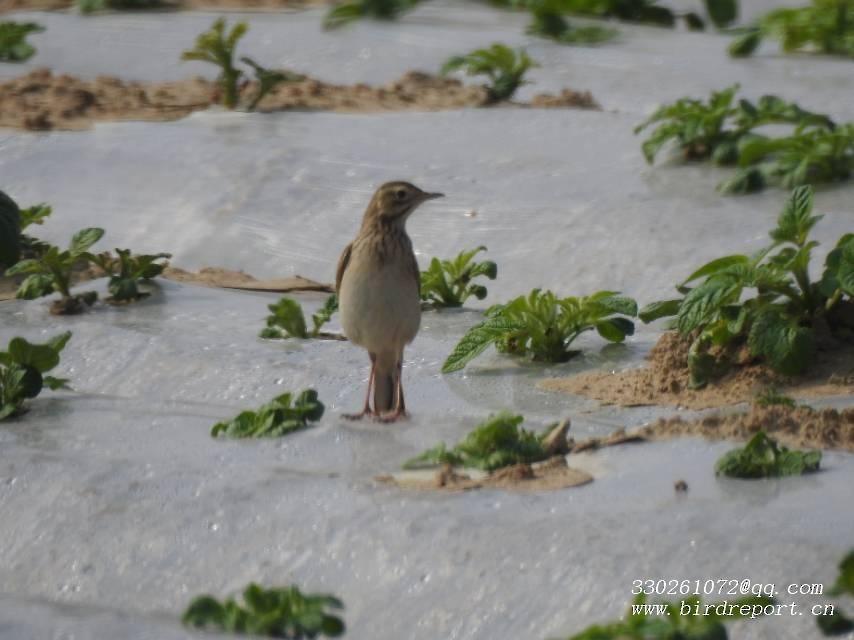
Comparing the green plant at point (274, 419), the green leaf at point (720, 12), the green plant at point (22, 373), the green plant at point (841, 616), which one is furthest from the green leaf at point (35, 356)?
the green leaf at point (720, 12)

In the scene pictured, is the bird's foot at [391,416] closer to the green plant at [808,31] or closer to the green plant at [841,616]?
the green plant at [841,616]

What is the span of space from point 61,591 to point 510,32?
300 inches

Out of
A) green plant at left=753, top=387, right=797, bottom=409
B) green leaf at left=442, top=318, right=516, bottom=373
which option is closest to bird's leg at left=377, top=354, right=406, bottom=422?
green leaf at left=442, top=318, right=516, bottom=373

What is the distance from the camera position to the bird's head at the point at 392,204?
21.4 ft

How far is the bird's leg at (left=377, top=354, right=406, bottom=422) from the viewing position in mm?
5918

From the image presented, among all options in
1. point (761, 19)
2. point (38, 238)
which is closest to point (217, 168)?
point (38, 238)

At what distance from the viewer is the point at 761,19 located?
1163 centimetres

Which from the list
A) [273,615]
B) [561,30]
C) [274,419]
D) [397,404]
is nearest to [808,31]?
[561,30]

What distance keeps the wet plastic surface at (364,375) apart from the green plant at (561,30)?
17 centimetres

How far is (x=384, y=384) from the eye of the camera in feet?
20.7

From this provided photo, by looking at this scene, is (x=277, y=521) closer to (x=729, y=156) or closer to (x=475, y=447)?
(x=475, y=447)

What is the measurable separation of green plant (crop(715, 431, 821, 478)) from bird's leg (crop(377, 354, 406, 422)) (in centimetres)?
140

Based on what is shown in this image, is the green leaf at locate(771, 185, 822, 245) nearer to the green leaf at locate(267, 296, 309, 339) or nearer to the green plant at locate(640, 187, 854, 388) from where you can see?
the green plant at locate(640, 187, 854, 388)

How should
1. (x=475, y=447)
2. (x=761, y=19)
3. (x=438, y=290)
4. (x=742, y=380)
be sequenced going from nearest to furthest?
1. (x=475, y=447)
2. (x=742, y=380)
3. (x=438, y=290)
4. (x=761, y=19)
